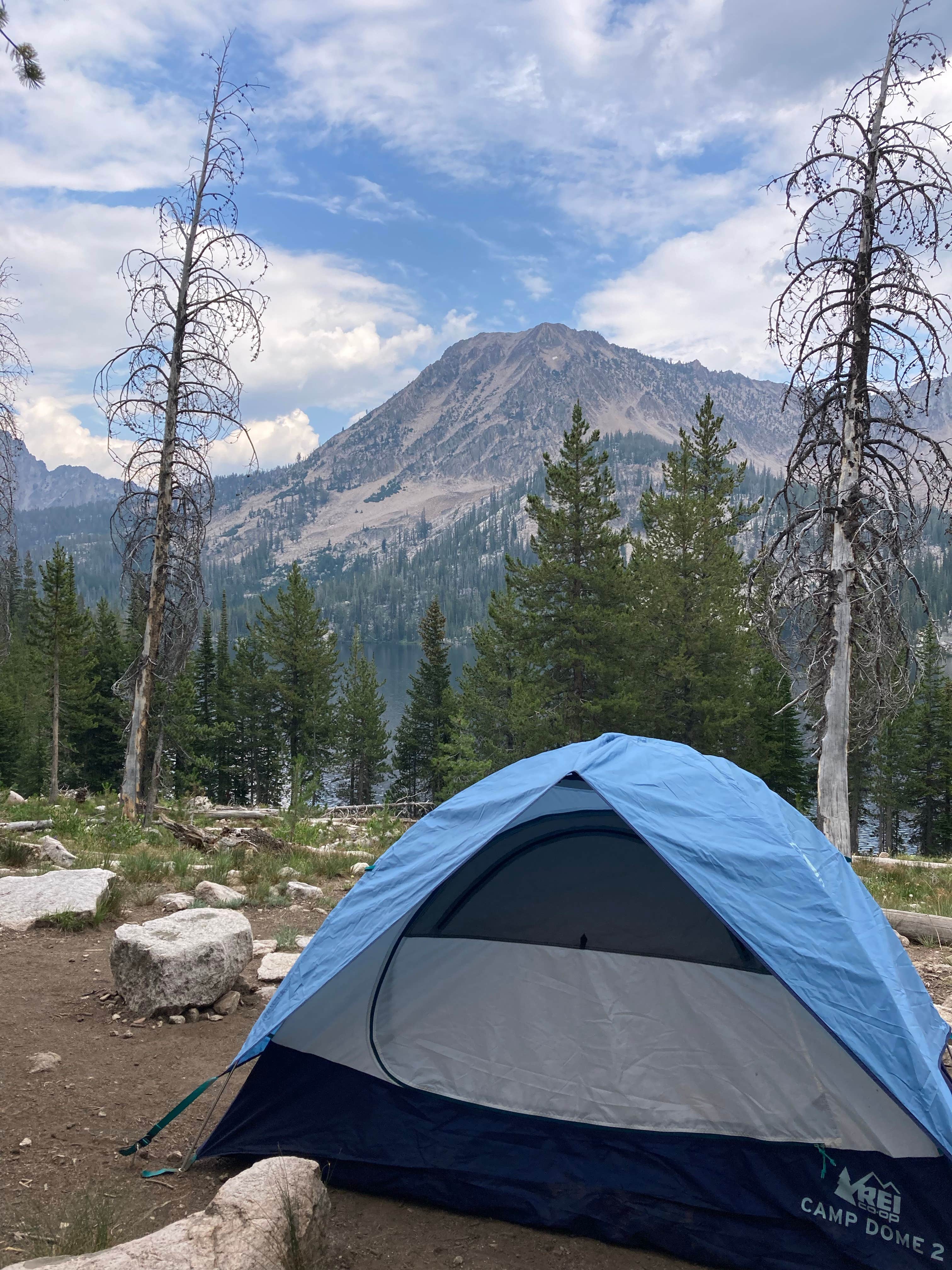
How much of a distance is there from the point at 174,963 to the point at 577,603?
64.1ft

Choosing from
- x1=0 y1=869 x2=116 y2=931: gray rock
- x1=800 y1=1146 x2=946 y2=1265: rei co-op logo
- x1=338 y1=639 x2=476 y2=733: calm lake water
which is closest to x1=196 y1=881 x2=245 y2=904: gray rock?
x1=0 y1=869 x2=116 y2=931: gray rock

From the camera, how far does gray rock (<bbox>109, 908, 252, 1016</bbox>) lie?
16.3ft

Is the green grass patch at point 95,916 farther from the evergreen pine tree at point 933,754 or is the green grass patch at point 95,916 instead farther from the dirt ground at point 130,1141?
the evergreen pine tree at point 933,754

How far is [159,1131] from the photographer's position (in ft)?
11.5

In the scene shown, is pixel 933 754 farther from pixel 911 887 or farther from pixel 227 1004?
pixel 227 1004

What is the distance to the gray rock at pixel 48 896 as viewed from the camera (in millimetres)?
6598

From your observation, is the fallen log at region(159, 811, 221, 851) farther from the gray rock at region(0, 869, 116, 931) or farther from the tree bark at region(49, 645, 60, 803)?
the tree bark at region(49, 645, 60, 803)

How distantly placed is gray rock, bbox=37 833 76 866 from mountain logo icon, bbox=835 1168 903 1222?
8198mm

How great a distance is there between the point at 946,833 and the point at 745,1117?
39.5m

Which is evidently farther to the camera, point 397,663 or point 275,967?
point 397,663

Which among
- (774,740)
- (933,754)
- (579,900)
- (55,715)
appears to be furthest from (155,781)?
(933,754)

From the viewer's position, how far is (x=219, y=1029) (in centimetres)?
491

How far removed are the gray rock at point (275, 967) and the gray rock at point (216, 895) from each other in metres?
1.75

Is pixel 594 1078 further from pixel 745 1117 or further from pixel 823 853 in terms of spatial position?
pixel 823 853
